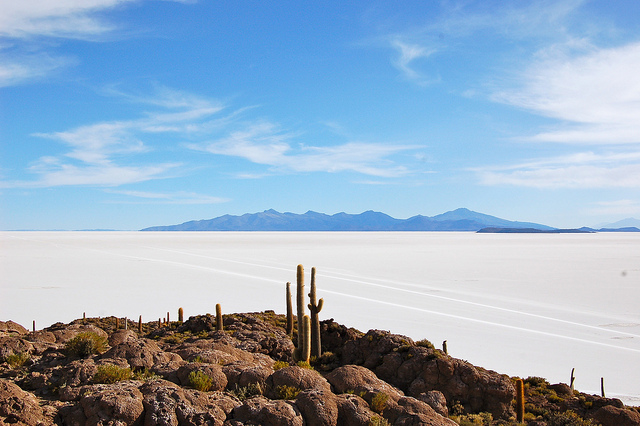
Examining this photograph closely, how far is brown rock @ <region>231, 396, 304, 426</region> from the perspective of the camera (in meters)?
8.52

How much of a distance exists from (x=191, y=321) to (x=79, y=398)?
1148 cm

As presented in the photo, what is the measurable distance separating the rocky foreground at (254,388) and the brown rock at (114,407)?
0.05ft

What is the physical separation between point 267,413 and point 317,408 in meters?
0.88

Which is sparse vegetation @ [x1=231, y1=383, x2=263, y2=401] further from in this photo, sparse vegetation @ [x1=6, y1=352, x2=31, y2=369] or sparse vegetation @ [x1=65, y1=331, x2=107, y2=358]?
sparse vegetation @ [x1=6, y1=352, x2=31, y2=369]

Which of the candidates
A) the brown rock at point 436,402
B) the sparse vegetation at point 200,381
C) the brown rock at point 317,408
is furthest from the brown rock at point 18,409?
the brown rock at point 436,402

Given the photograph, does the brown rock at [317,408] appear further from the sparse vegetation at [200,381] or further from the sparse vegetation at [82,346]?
the sparse vegetation at [82,346]

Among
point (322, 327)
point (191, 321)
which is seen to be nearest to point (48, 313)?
point (191, 321)

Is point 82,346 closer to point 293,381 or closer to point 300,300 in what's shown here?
point 293,381

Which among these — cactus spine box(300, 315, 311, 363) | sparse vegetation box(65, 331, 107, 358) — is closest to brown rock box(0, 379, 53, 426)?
sparse vegetation box(65, 331, 107, 358)

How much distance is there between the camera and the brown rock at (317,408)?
28.9 ft

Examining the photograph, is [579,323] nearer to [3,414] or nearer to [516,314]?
[516,314]

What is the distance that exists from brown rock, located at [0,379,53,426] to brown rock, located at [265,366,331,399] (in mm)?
3772

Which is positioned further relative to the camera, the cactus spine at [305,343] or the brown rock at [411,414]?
the cactus spine at [305,343]

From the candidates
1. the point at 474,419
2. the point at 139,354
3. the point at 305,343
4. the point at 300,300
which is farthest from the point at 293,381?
the point at 300,300
